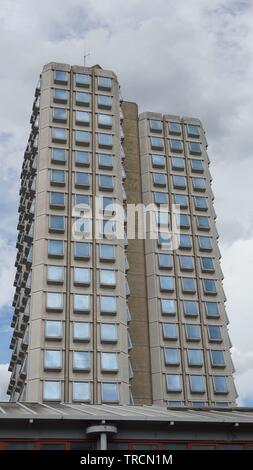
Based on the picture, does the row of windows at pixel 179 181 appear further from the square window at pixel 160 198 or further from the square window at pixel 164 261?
the square window at pixel 164 261

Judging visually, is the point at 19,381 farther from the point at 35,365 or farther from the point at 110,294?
the point at 110,294

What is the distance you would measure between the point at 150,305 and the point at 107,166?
785 inches

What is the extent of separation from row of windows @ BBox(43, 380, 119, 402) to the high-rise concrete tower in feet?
0.38

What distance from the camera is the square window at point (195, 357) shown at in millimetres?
78125

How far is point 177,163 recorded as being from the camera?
303 feet

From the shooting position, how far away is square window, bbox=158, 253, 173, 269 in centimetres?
8381

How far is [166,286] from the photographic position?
8250cm

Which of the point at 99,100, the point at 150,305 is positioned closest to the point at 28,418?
the point at 150,305

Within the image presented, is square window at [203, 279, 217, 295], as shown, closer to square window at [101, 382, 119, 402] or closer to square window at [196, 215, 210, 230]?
square window at [196, 215, 210, 230]

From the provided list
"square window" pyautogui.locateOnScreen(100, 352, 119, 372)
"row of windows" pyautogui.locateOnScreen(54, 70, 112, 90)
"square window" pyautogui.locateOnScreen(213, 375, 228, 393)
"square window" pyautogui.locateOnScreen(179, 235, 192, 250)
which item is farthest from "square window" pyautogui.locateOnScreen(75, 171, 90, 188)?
"square window" pyautogui.locateOnScreen(213, 375, 228, 393)

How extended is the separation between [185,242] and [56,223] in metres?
18.8

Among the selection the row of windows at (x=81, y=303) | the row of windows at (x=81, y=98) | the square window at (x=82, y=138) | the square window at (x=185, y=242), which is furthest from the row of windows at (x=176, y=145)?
the row of windows at (x=81, y=303)

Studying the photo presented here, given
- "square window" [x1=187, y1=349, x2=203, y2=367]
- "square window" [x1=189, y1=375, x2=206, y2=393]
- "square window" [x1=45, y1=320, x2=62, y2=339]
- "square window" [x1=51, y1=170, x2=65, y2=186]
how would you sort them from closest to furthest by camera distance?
"square window" [x1=45, y1=320, x2=62, y2=339], "square window" [x1=189, y1=375, x2=206, y2=393], "square window" [x1=187, y1=349, x2=203, y2=367], "square window" [x1=51, y1=170, x2=65, y2=186]

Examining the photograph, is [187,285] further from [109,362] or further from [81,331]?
[81,331]
